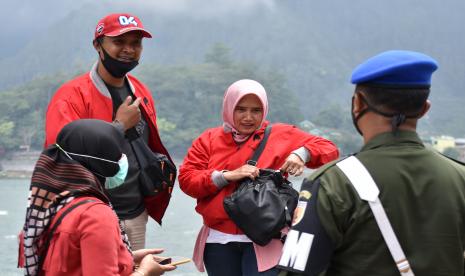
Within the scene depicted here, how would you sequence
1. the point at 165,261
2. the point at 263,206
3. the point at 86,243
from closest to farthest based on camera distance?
the point at 86,243 < the point at 165,261 < the point at 263,206

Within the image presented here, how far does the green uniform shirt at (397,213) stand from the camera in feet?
6.21

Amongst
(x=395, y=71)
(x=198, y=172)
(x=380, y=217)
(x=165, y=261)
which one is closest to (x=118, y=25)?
(x=198, y=172)

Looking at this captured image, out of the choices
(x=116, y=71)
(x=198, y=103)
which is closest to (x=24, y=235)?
(x=116, y=71)

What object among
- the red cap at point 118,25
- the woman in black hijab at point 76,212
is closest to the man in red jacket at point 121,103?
the red cap at point 118,25

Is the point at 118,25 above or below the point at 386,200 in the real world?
above

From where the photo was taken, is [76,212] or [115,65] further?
[115,65]

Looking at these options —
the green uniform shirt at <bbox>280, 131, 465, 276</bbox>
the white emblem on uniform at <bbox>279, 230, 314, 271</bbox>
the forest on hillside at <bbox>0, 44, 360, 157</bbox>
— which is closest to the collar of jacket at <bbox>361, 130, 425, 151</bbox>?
the green uniform shirt at <bbox>280, 131, 465, 276</bbox>

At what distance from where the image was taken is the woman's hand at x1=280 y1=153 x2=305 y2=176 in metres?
3.32

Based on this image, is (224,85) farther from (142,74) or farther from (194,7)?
(194,7)

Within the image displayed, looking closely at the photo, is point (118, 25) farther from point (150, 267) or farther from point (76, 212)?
point (76, 212)

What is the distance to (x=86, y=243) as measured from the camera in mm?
2191

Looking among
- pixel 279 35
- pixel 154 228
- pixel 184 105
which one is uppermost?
pixel 279 35

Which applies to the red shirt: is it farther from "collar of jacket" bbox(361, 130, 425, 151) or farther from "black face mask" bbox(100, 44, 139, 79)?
"black face mask" bbox(100, 44, 139, 79)

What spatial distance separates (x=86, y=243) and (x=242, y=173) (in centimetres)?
124
